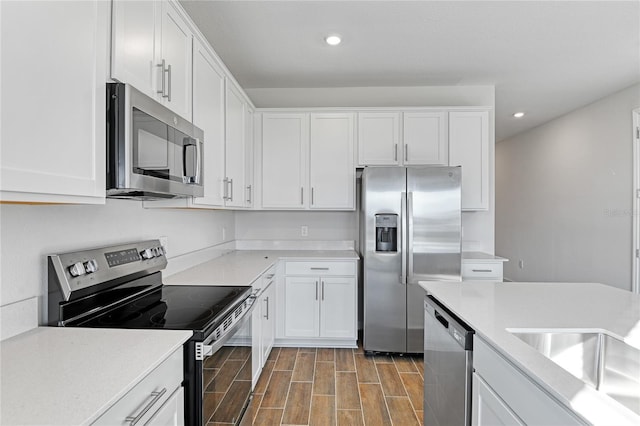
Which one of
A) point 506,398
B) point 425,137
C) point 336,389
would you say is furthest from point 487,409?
point 425,137

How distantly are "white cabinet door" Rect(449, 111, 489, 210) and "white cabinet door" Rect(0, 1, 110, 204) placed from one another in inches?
121

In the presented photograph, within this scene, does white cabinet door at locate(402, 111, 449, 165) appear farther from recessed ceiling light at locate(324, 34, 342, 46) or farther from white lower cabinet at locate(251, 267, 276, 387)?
white lower cabinet at locate(251, 267, 276, 387)

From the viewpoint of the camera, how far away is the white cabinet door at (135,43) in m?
1.25

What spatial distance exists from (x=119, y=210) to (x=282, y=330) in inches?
77.6

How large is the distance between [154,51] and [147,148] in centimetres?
48

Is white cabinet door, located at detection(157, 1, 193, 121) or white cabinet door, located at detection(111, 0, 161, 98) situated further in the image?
white cabinet door, located at detection(157, 1, 193, 121)

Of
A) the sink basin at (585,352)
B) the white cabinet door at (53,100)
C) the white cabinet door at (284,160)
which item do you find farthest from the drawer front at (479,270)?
the white cabinet door at (53,100)

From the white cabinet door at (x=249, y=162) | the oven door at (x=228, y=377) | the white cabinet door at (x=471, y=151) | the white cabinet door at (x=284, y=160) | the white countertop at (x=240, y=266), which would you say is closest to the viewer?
the oven door at (x=228, y=377)

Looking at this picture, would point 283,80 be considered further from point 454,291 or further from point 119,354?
point 119,354

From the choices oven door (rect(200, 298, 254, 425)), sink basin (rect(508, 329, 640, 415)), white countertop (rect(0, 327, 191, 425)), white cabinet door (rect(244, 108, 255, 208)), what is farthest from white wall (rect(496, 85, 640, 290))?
white countertop (rect(0, 327, 191, 425))

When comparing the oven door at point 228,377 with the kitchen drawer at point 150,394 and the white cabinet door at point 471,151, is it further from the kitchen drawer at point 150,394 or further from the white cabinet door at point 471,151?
the white cabinet door at point 471,151

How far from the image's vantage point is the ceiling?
2342 millimetres

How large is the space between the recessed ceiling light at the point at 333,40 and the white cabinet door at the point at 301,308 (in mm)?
2048

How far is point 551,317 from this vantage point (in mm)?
1350
